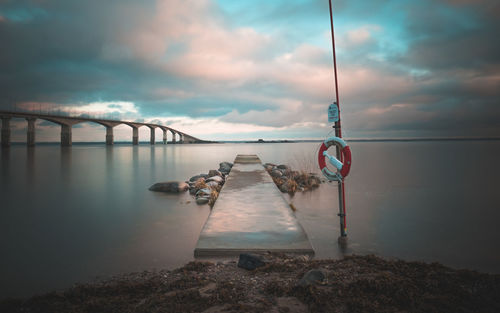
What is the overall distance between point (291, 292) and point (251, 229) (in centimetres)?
222

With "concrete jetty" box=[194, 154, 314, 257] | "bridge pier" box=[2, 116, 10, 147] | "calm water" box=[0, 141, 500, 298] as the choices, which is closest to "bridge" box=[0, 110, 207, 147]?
"bridge pier" box=[2, 116, 10, 147]

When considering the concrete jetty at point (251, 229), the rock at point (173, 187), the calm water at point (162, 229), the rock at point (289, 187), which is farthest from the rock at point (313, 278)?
the rock at point (173, 187)

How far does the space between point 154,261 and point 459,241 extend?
22.2 feet

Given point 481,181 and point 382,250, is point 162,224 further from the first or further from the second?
point 481,181

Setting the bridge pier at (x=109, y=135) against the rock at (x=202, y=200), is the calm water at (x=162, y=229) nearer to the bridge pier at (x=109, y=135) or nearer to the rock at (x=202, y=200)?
the rock at (x=202, y=200)

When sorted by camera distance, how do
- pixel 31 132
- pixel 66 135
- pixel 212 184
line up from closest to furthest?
pixel 212 184
pixel 31 132
pixel 66 135

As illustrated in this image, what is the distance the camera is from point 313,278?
284cm

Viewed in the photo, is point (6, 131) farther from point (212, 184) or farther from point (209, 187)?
point (209, 187)

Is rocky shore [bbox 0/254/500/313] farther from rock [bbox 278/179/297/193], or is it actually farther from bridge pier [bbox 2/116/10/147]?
bridge pier [bbox 2/116/10/147]

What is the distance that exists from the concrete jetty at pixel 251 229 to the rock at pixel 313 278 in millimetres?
1164

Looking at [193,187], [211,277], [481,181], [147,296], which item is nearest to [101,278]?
[147,296]

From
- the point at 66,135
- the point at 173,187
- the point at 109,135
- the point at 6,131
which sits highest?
the point at 109,135

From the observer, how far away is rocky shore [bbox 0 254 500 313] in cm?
246

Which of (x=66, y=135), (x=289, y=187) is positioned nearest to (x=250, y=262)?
(x=289, y=187)
